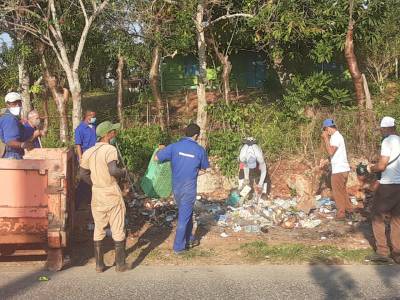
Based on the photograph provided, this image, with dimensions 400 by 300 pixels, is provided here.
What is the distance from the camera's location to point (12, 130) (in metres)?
6.16

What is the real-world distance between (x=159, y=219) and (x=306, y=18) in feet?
21.0

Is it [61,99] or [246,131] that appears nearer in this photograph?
[246,131]

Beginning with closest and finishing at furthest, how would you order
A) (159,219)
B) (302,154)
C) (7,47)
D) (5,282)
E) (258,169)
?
(5,282) → (159,219) → (258,169) → (302,154) → (7,47)

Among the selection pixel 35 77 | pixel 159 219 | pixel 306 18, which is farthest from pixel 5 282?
pixel 35 77

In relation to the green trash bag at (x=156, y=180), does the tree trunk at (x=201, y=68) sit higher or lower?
higher

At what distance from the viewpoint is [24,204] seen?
568cm

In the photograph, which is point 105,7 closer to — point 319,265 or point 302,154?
point 302,154

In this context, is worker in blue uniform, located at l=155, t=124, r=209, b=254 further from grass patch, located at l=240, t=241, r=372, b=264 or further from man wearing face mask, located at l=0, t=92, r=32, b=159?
man wearing face mask, located at l=0, t=92, r=32, b=159

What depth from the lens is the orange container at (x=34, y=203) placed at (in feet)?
18.5

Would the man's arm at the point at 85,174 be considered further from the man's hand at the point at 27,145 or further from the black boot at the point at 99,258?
the man's hand at the point at 27,145

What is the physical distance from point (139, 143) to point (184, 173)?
15.6 ft

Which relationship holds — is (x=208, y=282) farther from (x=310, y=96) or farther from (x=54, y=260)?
(x=310, y=96)

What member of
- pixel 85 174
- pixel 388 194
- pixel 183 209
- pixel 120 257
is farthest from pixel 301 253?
pixel 85 174

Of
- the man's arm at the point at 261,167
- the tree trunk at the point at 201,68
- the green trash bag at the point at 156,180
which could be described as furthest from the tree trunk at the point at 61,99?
the man's arm at the point at 261,167
